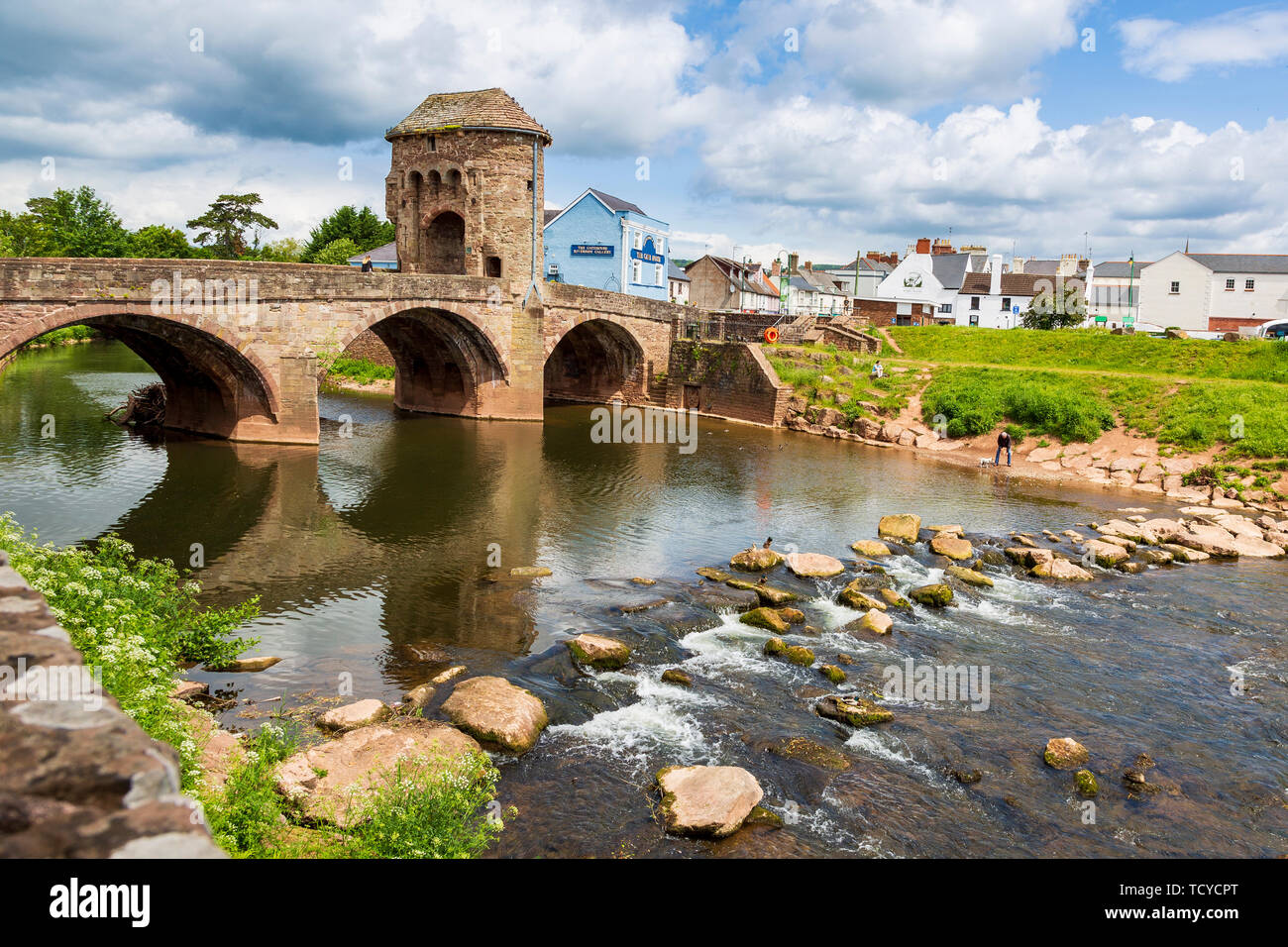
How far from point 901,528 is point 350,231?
240ft

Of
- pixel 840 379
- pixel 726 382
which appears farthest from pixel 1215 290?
pixel 726 382

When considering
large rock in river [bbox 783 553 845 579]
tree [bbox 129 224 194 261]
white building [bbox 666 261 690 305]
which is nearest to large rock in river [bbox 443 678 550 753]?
large rock in river [bbox 783 553 845 579]

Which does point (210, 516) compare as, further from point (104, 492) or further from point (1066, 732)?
point (1066, 732)

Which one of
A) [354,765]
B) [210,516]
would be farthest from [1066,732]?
[210,516]

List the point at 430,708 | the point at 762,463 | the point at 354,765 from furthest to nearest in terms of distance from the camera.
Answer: the point at 762,463 → the point at 430,708 → the point at 354,765

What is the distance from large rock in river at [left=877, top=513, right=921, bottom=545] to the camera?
2256 centimetres

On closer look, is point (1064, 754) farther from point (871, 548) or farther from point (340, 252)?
point (340, 252)

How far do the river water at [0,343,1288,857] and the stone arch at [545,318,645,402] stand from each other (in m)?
17.2

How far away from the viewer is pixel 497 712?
11211 mm

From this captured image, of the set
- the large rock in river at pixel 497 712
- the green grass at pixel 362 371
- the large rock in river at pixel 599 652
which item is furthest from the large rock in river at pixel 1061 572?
the green grass at pixel 362 371

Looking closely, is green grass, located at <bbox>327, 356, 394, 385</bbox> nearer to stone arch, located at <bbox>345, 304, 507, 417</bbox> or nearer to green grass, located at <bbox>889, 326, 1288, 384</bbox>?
stone arch, located at <bbox>345, 304, 507, 417</bbox>

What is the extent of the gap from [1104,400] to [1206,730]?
28461 millimetres
